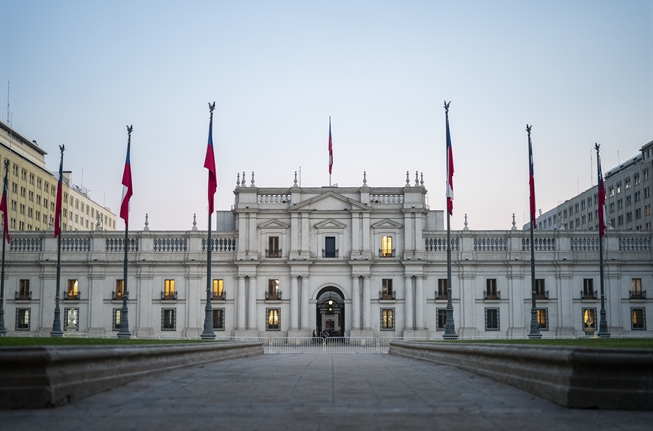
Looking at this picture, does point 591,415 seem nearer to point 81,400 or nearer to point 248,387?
point 248,387

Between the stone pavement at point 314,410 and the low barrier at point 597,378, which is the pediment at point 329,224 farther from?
the low barrier at point 597,378

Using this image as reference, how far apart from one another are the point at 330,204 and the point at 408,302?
1157 cm

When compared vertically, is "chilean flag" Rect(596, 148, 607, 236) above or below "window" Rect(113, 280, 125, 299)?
above

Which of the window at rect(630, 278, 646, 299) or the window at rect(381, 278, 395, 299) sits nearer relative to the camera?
the window at rect(381, 278, 395, 299)

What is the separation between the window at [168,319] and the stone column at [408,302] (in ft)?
69.6

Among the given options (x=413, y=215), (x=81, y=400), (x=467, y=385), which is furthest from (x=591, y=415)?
(x=413, y=215)

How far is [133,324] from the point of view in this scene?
71.4 m

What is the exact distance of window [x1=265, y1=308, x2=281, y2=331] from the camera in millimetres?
71125

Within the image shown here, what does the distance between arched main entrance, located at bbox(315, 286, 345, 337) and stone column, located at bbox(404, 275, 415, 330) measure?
5.88m

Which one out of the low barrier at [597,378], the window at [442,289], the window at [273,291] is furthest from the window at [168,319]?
the low barrier at [597,378]

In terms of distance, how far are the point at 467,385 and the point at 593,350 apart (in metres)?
3.88

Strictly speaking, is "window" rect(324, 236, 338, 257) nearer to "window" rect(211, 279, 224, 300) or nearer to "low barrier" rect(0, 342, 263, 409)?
"window" rect(211, 279, 224, 300)

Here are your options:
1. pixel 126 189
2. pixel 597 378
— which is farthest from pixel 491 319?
pixel 597 378

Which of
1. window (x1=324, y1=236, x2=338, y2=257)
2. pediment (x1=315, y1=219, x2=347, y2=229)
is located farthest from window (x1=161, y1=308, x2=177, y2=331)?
pediment (x1=315, y1=219, x2=347, y2=229)
